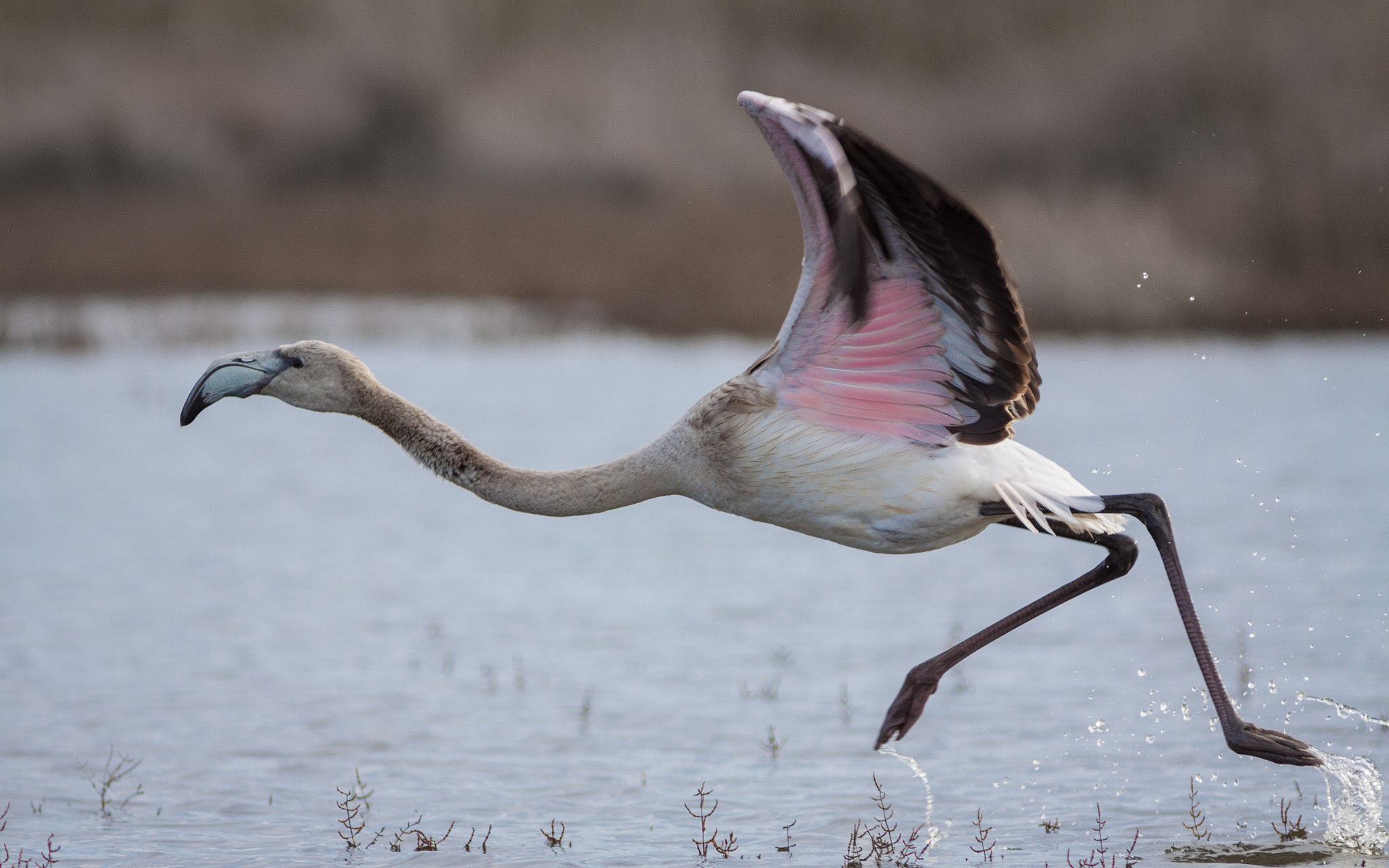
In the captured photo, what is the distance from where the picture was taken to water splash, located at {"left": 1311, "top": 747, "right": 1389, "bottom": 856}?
6.13 m

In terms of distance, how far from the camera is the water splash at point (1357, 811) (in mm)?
6129

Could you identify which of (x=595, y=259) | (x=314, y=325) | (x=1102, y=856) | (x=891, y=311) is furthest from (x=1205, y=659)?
(x=595, y=259)

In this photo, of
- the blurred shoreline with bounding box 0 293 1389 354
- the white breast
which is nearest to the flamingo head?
the white breast

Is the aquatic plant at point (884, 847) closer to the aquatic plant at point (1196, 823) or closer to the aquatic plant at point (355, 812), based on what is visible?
the aquatic plant at point (1196, 823)

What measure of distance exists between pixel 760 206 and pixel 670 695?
20.8m

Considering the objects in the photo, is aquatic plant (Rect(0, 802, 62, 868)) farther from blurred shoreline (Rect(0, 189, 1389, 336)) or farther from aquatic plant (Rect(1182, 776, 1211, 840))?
blurred shoreline (Rect(0, 189, 1389, 336))

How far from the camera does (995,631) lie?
6.37 metres

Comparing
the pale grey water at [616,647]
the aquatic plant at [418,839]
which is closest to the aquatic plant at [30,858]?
the pale grey water at [616,647]

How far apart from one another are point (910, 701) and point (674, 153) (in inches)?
1011

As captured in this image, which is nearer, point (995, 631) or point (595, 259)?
point (995, 631)

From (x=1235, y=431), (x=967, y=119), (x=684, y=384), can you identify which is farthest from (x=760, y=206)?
(x=1235, y=431)

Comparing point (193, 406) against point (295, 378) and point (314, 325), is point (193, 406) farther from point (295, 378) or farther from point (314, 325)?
point (314, 325)

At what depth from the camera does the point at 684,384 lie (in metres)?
17.7

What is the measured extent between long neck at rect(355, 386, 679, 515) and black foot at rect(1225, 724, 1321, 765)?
2003 mm
